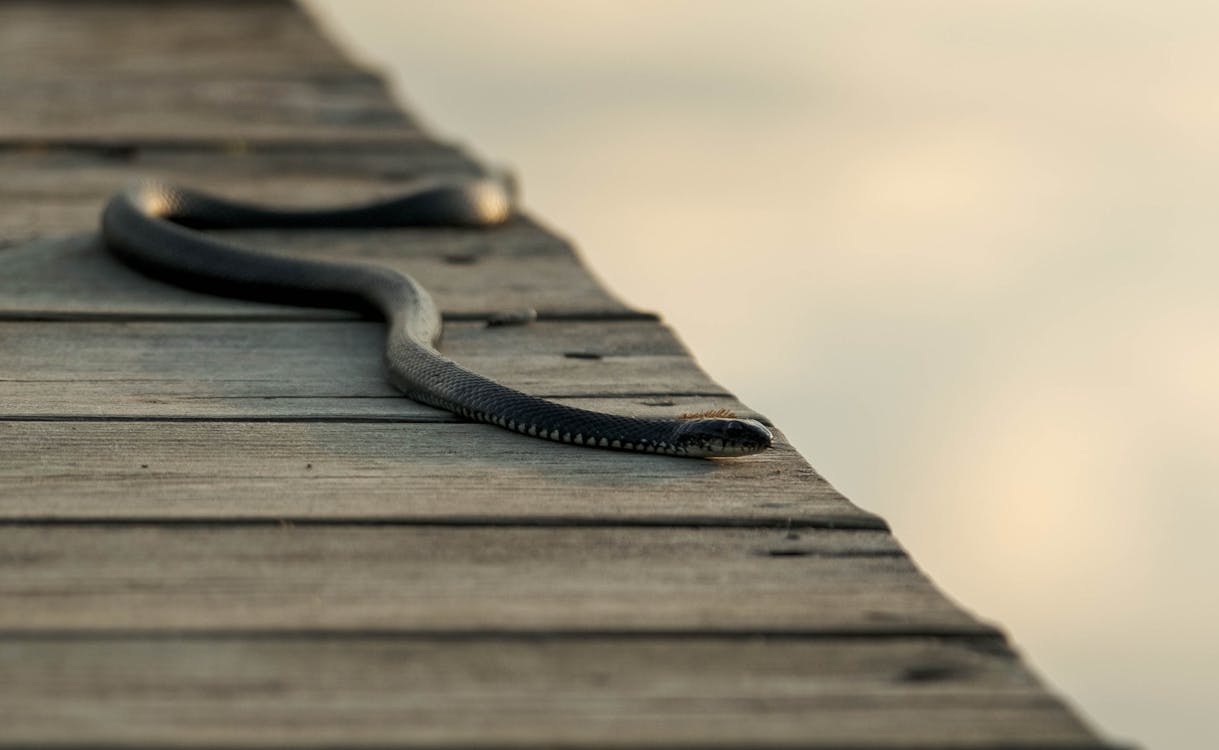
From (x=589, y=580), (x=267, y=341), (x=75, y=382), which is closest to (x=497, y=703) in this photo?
(x=589, y=580)

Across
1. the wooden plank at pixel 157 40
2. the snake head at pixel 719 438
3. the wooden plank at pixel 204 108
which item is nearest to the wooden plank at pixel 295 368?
the snake head at pixel 719 438

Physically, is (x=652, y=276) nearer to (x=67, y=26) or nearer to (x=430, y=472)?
(x=67, y=26)

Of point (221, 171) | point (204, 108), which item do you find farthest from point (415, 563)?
point (204, 108)

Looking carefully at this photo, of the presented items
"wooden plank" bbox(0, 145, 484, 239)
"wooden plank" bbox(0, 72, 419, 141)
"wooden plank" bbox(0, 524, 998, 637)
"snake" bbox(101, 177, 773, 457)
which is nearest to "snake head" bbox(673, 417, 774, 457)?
"snake" bbox(101, 177, 773, 457)

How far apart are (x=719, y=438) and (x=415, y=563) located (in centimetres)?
92

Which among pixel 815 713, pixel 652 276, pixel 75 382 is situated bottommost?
pixel 652 276

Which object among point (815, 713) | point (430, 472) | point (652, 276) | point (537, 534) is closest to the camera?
point (815, 713)

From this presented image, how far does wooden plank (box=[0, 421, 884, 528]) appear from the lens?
3.15m

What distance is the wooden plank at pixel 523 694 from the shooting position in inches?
87.8

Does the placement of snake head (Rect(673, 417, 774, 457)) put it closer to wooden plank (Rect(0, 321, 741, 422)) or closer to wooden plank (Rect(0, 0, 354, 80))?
wooden plank (Rect(0, 321, 741, 422))

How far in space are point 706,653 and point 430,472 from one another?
3.48 feet

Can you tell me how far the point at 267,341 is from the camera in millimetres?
4707

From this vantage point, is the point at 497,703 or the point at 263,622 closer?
the point at 497,703

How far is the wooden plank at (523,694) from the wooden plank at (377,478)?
0.61 meters
